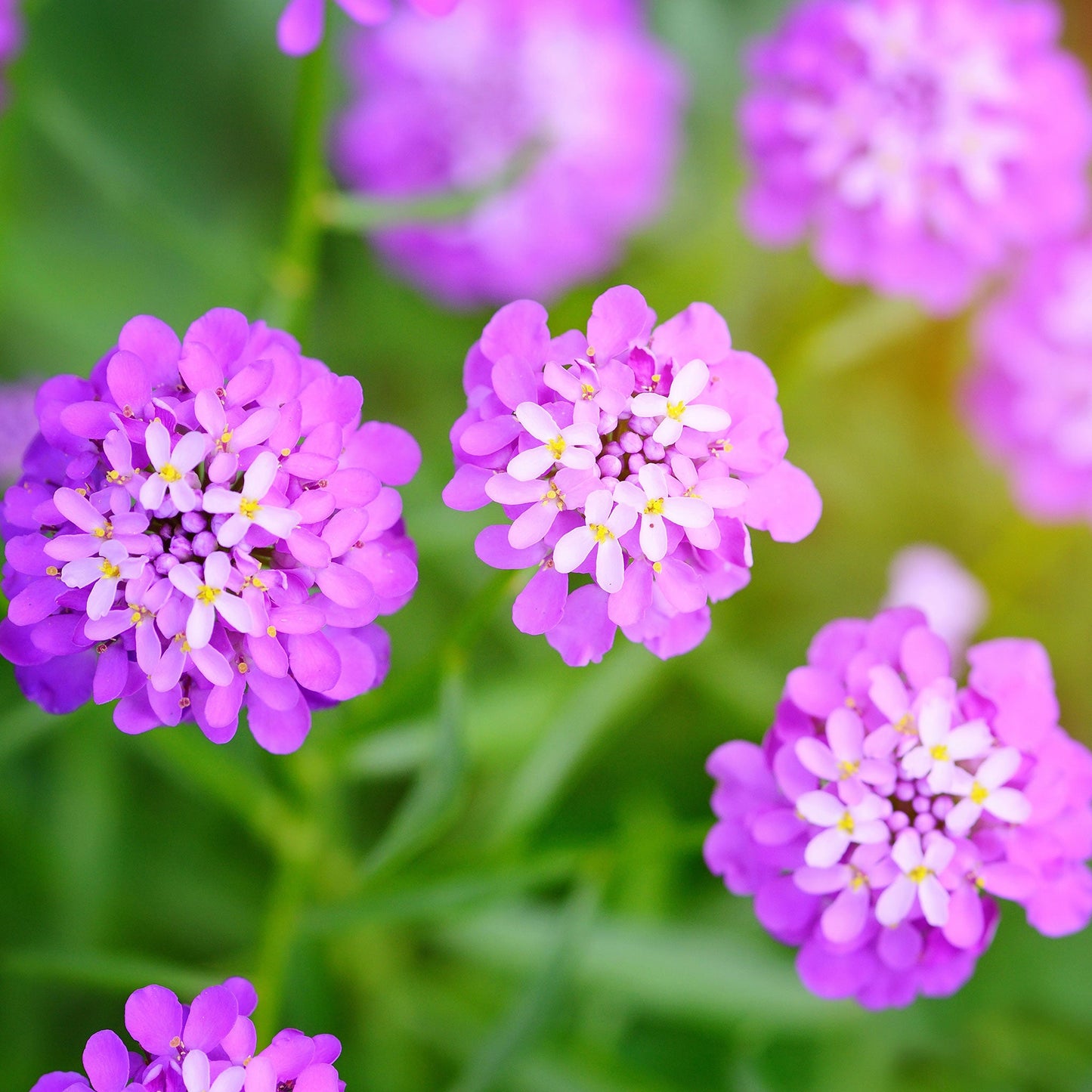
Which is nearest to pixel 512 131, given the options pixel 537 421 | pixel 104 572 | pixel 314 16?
pixel 314 16

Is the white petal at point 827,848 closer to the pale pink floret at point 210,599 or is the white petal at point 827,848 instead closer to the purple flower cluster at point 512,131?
the pale pink floret at point 210,599

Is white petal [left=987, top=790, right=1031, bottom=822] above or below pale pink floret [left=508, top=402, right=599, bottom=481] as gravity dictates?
below

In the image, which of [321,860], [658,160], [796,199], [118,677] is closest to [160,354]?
→ [118,677]

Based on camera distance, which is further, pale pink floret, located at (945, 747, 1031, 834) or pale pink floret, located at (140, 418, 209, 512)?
pale pink floret, located at (945, 747, 1031, 834)

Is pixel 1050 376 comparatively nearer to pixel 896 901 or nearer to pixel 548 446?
pixel 896 901

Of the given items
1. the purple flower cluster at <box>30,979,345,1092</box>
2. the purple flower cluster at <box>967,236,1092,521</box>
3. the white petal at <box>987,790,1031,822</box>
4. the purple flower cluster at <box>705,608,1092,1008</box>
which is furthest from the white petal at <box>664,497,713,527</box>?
the purple flower cluster at <box>967,236,1092,521</box>

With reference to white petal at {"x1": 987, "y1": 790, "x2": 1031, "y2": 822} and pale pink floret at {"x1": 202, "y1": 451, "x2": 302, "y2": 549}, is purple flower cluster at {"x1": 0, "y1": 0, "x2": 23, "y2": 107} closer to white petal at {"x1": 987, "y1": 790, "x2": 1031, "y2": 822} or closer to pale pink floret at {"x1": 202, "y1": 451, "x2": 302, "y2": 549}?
pale pink floret at {"x1": 202, "y1": 451, "x2": 302, "y2": 549}

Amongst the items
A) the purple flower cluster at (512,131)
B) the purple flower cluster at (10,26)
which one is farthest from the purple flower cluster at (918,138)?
the purple flower cluster at (10,26)

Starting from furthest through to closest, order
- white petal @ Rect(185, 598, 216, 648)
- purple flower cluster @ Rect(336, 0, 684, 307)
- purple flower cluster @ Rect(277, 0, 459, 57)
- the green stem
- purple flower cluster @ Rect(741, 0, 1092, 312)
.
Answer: purple flower cluster @ Rect(336, 0, 684, 307) < purple flower cluster @ Rect(741, 0, 1092, 312) < the green stem < purple flower cluster @ Rect(277, 0, 459, 57) < white petal @ Rect(185, 598, 216, 648)
